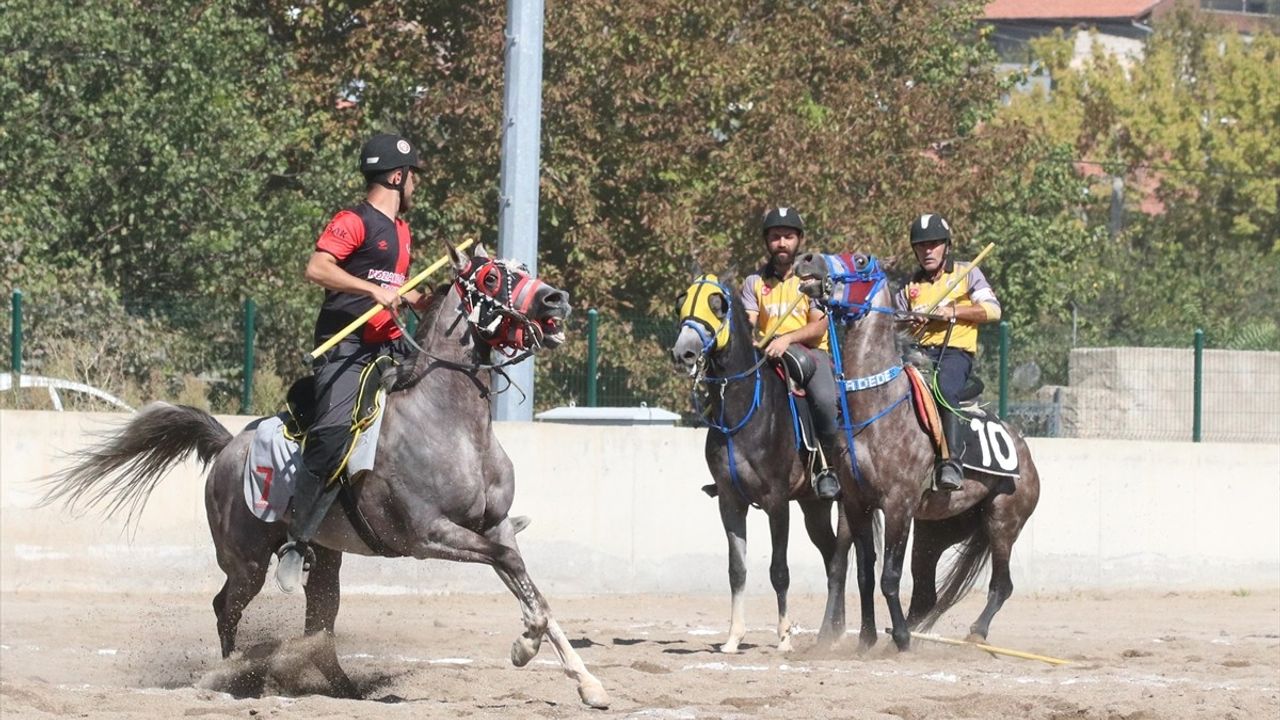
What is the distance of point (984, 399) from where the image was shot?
52.9ft

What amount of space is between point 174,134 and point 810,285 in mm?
11507

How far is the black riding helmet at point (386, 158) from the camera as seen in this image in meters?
8.69

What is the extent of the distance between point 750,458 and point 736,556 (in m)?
0.62

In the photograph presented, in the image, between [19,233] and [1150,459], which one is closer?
[1150,459]

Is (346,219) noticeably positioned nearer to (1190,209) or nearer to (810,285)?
(810,285)

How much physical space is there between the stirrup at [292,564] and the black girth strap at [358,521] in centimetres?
30

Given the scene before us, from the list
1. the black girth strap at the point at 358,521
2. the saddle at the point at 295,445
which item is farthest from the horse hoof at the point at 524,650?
the saddle at the point at 295,445

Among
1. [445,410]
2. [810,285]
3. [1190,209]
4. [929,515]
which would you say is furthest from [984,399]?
[1190,209]

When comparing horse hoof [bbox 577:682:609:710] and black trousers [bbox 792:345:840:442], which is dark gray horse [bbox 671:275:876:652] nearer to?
black trousers [bbox 792:345:840:442]

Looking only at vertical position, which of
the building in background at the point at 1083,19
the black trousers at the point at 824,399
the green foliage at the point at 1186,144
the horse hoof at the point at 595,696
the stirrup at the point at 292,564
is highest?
the building in background at the point at 1083,19

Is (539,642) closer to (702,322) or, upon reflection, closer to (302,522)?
(302,522)

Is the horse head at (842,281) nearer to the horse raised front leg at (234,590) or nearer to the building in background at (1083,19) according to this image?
the horse raised front leg at (234,590)

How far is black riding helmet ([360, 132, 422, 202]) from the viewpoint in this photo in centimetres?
Answer: 869

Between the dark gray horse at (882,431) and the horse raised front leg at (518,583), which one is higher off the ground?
the dark gray horse at (882,431)
